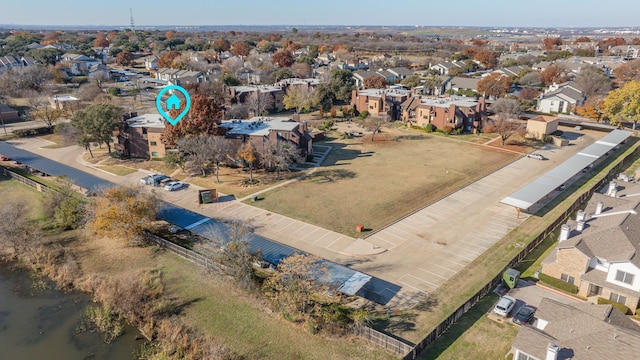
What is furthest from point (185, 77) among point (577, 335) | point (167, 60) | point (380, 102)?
point (577, 335)

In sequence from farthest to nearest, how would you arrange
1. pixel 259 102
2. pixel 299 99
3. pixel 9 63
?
pixel 9 63, pixel 299 99, pixel 259 102

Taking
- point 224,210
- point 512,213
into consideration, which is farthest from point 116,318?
point 512,213

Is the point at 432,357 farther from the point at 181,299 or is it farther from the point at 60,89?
the point at 60,89

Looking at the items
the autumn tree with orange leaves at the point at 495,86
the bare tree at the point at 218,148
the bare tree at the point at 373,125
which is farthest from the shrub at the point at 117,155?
the autumn tree with orange leaves at the point at 495,86

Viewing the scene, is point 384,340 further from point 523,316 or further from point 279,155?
point 279,155

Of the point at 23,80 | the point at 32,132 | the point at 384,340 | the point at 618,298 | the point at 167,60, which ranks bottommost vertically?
the point at 384,340

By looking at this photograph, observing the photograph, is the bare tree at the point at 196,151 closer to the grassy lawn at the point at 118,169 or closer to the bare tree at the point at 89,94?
the grassy lawn at the point at 118,169
